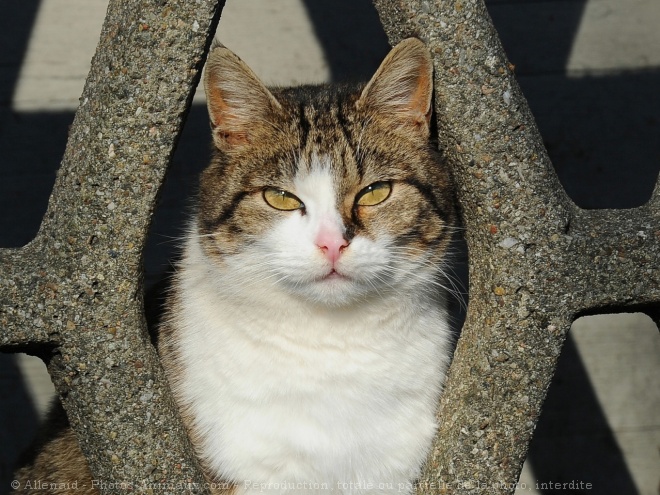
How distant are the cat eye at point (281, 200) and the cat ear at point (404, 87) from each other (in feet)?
0.88

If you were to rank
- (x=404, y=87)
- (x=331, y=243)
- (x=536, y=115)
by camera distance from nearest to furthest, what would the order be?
(x=331, y=243) → (x=404, y=87) → (x=536, y=115)

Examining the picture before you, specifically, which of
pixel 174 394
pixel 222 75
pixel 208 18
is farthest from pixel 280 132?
pixel 174 394

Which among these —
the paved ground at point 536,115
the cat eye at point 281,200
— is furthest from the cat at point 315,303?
the paved ground at point 536,115

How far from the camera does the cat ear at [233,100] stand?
5.24 feet

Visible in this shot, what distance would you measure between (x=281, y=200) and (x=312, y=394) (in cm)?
41

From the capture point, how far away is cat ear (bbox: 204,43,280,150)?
1597 millimetres

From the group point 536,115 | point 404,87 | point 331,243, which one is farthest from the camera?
point 536,115

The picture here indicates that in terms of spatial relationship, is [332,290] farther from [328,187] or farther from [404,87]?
[404,87]

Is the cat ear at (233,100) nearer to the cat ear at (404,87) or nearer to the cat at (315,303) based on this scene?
the cat at (315,303)

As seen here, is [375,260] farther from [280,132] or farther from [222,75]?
[222,75]

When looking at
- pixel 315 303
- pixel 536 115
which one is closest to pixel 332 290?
pixel 315 303

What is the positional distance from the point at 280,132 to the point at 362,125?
7.0 inches

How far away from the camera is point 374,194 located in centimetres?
163

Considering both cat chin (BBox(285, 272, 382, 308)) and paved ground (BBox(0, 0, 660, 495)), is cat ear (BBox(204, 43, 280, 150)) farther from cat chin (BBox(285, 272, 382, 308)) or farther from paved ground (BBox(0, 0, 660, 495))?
paved ground (BBox(0, 0, 660, 495))
